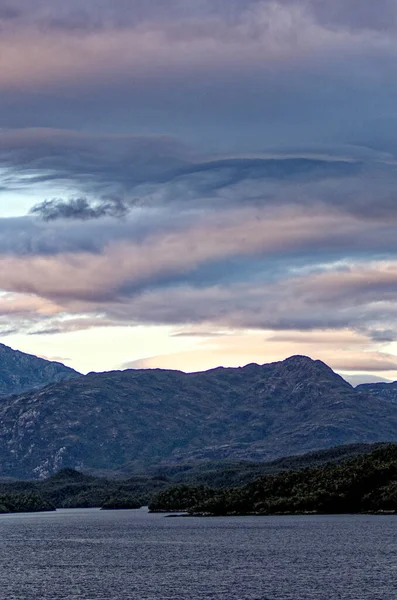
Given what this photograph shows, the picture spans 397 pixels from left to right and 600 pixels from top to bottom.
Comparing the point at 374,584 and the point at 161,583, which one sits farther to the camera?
the point at 161,583

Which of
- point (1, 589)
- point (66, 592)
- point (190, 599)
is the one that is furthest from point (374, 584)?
point (1, 589)

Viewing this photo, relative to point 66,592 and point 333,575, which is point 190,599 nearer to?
point 66,592

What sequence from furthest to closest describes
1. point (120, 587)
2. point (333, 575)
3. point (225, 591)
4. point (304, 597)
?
1. point (333, 575)
2. point (120, 587)
3. point (225, 591)
4. point (304, 597)

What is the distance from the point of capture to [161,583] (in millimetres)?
189000

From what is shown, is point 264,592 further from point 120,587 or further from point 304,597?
point 120,587

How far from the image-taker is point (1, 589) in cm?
18288

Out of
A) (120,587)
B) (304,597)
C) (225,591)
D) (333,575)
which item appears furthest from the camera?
(333,575)

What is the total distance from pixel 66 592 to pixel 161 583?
21.5 meters

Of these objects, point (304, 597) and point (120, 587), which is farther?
point (120, 587)

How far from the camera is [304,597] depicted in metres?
162

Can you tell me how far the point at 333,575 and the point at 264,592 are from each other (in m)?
31.2

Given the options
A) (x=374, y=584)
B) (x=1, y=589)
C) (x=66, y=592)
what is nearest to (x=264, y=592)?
(x=374, y=584)

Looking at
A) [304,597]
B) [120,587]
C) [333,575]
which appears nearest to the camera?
[304,597]

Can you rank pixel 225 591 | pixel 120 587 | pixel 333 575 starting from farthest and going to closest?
pixel 333 575 < pixel 120 587 < pixel 225 591
